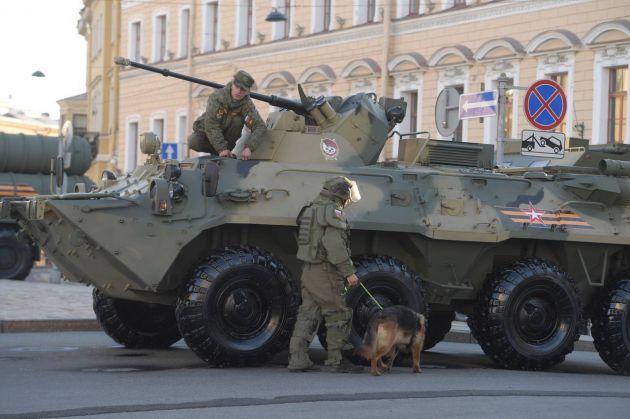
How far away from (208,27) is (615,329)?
3115 cm

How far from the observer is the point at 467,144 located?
47.4 ft

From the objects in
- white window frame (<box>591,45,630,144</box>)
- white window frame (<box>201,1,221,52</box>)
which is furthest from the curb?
white window frame (<box>201,1,221,52</box>)

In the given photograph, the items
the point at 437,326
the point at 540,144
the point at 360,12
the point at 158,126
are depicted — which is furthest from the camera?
the point at 158,126

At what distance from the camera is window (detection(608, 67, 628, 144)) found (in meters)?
27.8

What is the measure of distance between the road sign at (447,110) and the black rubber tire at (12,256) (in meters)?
11.1

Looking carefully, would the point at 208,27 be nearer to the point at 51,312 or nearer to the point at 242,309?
the point at 51,312

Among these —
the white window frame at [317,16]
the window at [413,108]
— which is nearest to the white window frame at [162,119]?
the white window frame at [317,16]

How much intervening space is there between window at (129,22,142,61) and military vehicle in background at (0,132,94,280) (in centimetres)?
1992

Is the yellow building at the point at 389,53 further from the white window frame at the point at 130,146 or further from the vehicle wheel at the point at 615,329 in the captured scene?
the vehicle wheel at the point at 615,329

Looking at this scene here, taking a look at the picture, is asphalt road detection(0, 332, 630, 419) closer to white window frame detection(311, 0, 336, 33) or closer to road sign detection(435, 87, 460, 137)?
road sign detection(435, 87, 460, 137)

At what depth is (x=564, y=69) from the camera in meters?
29.1

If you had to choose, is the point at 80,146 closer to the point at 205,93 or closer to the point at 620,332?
the point at 205,93

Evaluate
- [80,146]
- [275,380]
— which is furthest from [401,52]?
[275,380]

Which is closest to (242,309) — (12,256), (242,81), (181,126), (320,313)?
(320,313)
